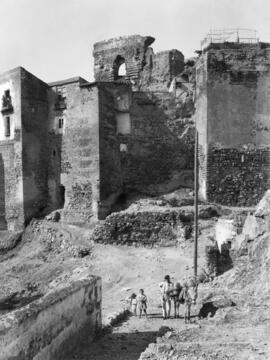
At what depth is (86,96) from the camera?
24250 millimetres

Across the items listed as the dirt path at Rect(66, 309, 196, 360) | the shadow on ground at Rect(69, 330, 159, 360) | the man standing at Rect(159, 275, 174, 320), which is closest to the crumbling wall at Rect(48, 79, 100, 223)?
the man standing at Rect(159, 275, 174, 320)

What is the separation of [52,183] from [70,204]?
7.18 ft

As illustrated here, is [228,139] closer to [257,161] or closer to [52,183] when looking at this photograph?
[257,161]

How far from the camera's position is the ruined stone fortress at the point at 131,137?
75.5ft

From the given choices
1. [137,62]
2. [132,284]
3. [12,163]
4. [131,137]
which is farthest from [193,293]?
[137,62]

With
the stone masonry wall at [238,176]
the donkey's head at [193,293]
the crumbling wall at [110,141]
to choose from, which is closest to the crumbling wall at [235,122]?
the stone masonry wall at [238,176]

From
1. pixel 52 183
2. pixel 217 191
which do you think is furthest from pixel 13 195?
pixel 217 191

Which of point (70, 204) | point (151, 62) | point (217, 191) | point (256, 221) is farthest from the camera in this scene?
point (151, 62)

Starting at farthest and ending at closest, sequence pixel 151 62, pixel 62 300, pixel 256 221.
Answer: pixel 151 62
pixel 256 221
pixel 62 300

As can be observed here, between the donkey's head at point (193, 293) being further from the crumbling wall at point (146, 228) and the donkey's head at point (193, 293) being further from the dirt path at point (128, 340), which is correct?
the crumbling wall at point (146, 228)

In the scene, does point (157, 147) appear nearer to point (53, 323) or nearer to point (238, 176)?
point (238, 176)

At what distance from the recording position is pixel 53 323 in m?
7.97

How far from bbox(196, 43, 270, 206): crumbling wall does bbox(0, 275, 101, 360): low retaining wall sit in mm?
14504

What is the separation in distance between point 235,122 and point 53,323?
1770 cm
